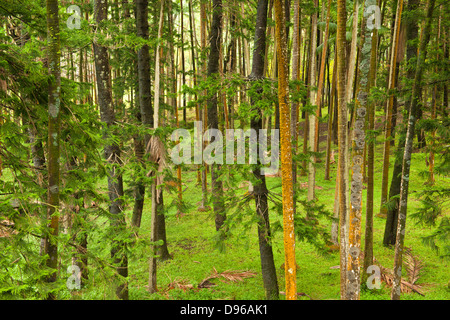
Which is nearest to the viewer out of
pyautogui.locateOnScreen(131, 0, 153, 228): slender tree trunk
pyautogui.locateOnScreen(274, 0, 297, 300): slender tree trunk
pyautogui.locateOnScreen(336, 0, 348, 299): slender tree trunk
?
pyautogui.locateOnScreen(274, 0, 297, 300): slender tree trunk

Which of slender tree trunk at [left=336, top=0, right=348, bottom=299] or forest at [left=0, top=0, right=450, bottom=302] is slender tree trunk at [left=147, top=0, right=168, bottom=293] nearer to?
forest at [left=0, top=0, right=450, bottom=302]

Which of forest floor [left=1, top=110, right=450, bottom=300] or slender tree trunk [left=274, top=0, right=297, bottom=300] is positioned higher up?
slender tree trunk [left=274, top=0, right=297, bottom=300]

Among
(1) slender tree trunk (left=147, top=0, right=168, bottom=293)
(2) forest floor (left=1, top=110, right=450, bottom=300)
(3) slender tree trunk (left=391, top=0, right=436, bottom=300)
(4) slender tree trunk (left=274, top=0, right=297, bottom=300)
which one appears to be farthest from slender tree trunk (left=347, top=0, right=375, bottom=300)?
(1) slender tree trunk (left=147, top=0, right=168, bottom=293)

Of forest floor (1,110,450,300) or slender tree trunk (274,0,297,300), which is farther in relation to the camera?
forest floor (1,110,450,300)

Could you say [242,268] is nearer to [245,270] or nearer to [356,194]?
[245,270]

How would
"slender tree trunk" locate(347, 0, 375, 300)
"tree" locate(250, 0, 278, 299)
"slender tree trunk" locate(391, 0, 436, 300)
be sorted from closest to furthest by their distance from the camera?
"slender tree trunk" locate(347, 0, 375, 300) → "slender tree trunk" locate(391, 0, 436, 300) → "tree" locate(250, 0, 278, 299)

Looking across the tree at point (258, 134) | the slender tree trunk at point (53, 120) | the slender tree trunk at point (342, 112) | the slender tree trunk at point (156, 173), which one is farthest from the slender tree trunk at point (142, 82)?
the slender tree trunk at point (342, 112)

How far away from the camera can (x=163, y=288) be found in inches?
411

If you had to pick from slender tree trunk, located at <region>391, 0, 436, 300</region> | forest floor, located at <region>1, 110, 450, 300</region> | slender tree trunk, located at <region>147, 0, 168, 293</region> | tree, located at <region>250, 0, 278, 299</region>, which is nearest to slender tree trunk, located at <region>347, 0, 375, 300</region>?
slender tree trunk, located at <region>391, 0, 436, 300</region>

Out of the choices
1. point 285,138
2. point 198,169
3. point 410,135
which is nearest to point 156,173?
point 198,169

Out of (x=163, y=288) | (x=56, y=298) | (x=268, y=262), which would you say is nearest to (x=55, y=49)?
(x=56, y=298)

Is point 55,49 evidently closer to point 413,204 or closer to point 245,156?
point 245,156

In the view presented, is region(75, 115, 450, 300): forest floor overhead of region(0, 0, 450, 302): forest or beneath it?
beneath

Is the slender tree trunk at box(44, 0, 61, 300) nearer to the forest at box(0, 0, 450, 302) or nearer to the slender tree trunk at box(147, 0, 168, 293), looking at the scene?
the forest at box(0, 0, 450, 302)
